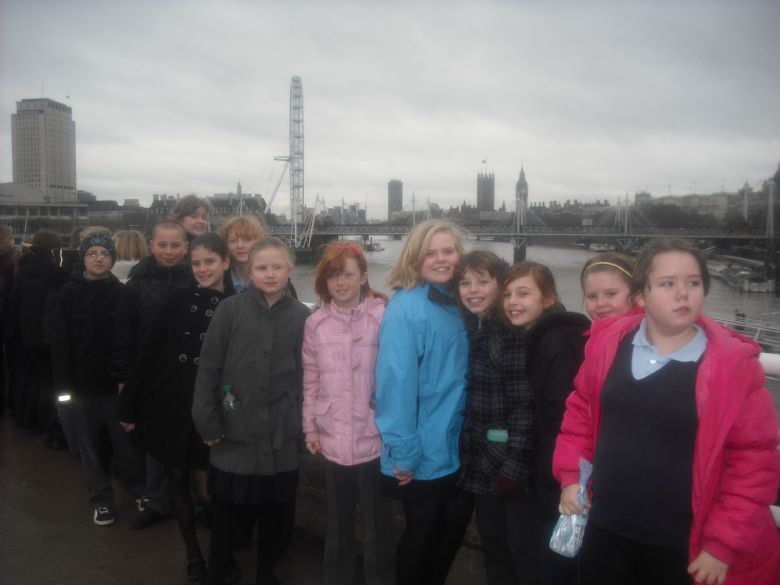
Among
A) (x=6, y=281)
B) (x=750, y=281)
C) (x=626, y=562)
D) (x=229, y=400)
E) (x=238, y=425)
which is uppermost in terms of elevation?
(x=6, y=281)

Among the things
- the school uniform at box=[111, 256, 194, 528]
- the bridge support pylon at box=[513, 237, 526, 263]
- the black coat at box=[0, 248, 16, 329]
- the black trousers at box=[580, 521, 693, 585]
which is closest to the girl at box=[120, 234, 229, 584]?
the school uniform at box=[111, 256, 194, 528]

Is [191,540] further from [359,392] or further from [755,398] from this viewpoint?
[755,398]

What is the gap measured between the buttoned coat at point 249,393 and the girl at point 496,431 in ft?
2.45

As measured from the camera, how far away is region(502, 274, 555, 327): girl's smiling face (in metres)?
2.05

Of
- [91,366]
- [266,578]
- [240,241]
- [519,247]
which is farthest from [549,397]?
[519,247]

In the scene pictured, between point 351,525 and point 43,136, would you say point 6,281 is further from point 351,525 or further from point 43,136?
point 43,136

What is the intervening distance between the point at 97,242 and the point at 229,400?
1427mm

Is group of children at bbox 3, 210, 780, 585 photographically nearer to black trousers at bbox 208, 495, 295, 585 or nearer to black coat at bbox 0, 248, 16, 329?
black trousers at bbox 208, 495, 295, 585

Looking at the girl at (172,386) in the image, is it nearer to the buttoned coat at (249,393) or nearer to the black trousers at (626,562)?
the buttoned coat at (249,393)

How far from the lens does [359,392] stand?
2369 mm

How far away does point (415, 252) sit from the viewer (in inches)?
91.1

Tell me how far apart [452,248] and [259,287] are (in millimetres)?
814

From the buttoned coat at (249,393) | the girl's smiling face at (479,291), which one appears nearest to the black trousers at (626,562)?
the girl's smiling face at (479,291)

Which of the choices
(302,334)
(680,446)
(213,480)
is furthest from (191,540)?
(680,446)
